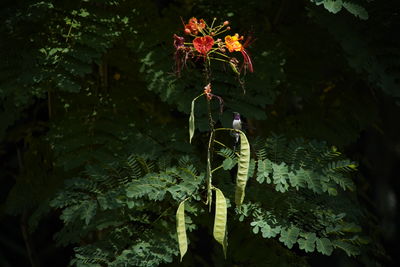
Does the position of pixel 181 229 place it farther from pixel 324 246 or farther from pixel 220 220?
pixel 324 246

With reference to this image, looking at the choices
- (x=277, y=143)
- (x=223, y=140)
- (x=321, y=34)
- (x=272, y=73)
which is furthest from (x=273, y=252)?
(x=321, y=34)

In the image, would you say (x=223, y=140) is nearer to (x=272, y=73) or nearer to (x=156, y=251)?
(x=272, y=73)

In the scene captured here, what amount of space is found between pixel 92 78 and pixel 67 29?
0.36 m

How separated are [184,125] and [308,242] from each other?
29.4 inches

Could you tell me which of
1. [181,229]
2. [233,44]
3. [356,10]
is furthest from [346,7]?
[181,229]

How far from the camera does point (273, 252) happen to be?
1.72m

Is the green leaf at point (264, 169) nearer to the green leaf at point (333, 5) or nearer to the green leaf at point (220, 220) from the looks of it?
the green leaf at point (220, 220)

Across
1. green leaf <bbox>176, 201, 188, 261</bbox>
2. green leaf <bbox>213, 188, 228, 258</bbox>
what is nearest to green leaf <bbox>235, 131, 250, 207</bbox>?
green leaf <bbox>213, 188, 228, 258</bbox>

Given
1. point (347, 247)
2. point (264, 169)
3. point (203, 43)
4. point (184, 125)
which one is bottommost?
point (184, 125)

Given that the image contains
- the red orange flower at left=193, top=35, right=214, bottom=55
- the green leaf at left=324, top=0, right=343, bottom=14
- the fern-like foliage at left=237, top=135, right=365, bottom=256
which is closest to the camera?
the red orange flower at left=193, top=35, right=214, bottom=55

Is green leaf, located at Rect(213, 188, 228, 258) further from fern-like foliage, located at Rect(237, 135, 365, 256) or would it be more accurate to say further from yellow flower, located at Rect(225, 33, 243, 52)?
yellow flower, located at Rect(225, 33, 243, 52)

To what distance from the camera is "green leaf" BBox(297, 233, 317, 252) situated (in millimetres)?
1490

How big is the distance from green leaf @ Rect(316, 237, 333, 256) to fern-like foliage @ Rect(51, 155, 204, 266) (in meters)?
0.37

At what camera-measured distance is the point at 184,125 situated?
6.77 feet
